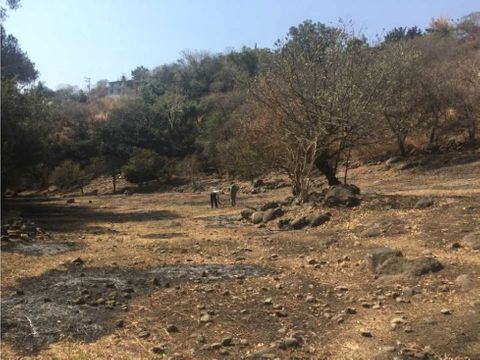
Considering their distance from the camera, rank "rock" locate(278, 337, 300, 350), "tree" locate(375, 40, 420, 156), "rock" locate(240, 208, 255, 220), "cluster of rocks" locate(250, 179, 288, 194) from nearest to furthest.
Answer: "rock" locate(278, 337, 300, 350)
"rock" locate(240, 208, 255, 220)
"tree" locate(375, 40, 420, 156)
"cluster of rocks" locate(250, 179, 288, 194)

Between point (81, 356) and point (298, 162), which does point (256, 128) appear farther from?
point (81, 356)

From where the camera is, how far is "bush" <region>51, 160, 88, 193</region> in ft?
142

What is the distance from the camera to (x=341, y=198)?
47.5ft

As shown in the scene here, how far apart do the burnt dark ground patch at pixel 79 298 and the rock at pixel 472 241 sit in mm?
3399

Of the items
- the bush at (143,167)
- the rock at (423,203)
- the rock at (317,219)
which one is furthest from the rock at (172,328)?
the bush at (143,167)

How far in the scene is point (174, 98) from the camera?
53750 mm

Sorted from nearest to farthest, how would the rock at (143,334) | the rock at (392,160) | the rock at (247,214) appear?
the rock at (143,334) → the rock at (247,214) → the rock at (392,160)

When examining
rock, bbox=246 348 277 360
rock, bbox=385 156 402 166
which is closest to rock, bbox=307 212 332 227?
rock, bbox=246 348 277 360

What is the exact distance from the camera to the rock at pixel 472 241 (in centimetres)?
872

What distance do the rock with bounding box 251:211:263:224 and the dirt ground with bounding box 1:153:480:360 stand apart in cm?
187

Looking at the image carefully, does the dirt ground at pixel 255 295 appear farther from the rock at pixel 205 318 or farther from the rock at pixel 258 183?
the rock at pixel 258 183

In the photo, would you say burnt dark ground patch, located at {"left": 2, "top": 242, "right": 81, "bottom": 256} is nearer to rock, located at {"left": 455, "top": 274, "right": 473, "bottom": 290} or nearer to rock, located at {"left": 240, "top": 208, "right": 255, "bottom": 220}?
rock, located at {"left": 240, "top": 208, "right": 255, "bottom": 220}

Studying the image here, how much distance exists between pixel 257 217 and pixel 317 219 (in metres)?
2.58

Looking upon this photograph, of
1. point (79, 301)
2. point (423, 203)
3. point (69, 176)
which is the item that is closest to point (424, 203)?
point (423, 203)
